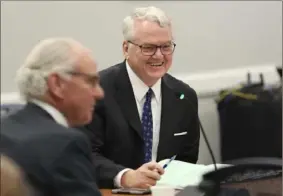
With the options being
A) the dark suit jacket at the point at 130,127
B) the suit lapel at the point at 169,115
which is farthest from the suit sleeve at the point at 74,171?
the suit lapel at the point at 169,115

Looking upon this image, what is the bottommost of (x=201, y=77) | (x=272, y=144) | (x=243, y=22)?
(x=272, y=144)

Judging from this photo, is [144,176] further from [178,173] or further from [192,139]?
[192,139]

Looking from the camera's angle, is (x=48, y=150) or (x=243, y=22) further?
(x=243, y=22)

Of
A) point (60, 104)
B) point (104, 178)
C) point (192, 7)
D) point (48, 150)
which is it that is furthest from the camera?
point (192, 7)

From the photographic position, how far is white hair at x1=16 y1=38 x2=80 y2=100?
1.73 m

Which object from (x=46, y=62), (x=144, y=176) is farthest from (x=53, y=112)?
(x=144, y=176)

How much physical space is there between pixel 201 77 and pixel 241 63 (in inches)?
14.6

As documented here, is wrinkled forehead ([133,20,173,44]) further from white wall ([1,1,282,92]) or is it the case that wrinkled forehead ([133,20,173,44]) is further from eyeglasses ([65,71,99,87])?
white wall ([1,1,282,92])

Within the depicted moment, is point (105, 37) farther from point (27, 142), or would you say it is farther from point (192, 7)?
point (27, 142)

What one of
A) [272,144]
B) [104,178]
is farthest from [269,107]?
[104,178]

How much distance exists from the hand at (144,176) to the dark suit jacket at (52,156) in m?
0.41

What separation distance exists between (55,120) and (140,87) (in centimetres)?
72

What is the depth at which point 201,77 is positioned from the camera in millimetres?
4207

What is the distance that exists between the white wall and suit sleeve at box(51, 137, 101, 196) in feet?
6.61
